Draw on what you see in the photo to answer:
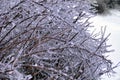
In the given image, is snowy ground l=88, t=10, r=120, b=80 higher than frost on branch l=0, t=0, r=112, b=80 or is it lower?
lower

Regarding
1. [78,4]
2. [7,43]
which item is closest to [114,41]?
[78,4]

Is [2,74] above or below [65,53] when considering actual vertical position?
above

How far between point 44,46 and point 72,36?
0.40 m

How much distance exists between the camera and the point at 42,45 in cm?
252

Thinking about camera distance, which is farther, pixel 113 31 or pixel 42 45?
pixel 113 31

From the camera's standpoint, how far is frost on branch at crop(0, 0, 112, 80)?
217cm

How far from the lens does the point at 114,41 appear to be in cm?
1053

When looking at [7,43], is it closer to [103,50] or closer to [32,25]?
[32,25]

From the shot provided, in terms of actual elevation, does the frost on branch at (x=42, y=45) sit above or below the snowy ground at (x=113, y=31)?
above

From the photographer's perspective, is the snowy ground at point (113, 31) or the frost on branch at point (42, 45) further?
the snowy ground at point (113, 31)

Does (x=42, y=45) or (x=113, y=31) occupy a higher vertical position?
(x=42, y=45)

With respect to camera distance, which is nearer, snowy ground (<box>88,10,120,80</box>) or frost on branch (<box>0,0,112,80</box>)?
frost on branch (<box>0,0,112,80</box>)

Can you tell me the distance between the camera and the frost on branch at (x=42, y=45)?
2.17 metres

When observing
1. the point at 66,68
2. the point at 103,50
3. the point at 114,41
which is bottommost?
the point at 114,41
